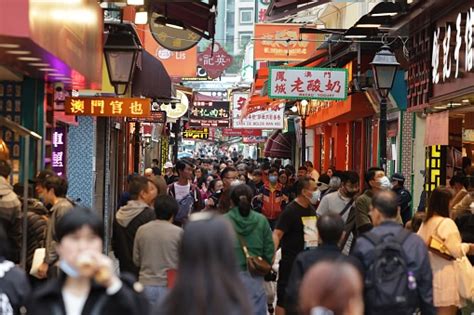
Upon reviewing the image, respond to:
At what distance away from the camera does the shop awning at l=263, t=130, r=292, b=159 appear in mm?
44281

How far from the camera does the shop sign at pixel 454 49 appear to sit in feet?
42.7

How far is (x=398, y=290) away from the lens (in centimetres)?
747

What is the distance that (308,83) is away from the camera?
21094mm

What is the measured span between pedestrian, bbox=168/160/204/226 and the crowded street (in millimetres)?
41

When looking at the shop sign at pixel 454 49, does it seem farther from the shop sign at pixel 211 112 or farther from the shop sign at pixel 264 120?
the shop sign at pixel 211 112

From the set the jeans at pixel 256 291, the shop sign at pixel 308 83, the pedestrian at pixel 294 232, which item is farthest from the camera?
the shop sign at pixel 308 83

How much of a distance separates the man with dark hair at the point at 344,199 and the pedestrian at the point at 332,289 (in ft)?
25.4

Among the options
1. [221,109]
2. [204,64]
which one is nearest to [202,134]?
[221,109]

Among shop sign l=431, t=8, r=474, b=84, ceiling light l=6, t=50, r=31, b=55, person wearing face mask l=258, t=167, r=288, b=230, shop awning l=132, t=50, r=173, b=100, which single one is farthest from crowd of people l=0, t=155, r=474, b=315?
shop awning l=132, t=50, r=173, b=100

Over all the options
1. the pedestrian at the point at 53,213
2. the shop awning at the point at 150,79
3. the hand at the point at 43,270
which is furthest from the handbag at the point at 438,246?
the shop awning at the point at 150,79

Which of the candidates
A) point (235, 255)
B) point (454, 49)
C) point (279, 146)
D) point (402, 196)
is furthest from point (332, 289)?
point (279, 146)

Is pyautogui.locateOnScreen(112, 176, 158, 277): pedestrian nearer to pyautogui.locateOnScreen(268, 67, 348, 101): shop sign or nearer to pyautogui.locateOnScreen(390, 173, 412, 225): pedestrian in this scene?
pyautogui.locateOnScreen(390, 173, 412, 225): pedestrian

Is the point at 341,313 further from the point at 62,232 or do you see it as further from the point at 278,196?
the point at 278,196

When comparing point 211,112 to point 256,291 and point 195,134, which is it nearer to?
point 195,134
